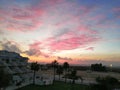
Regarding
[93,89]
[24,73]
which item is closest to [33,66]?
[24,73]

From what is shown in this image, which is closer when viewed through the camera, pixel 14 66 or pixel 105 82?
pixel 105 82

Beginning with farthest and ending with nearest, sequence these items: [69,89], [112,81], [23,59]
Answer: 1. [23,59]
2. [69,89]
3. [112,81]

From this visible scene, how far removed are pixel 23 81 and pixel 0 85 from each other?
3057 centimetres

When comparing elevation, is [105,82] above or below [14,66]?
below

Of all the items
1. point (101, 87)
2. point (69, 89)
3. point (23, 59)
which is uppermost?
point (23, 59)

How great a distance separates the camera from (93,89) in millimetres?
37781

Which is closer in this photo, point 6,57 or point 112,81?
point 112,81

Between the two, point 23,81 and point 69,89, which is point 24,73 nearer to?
point 23,81

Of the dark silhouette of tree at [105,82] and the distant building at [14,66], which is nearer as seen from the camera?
the dark silhouette of tree at [105,82]

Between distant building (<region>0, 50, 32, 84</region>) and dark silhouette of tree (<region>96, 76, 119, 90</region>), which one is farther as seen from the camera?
distant building (<region>0, 50, 32, 84</region>)

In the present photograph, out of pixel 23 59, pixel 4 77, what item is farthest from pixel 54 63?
pixel 4 77

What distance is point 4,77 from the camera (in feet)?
149

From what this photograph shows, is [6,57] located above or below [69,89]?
above

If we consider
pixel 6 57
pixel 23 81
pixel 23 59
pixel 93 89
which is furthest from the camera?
pixel 23 59
